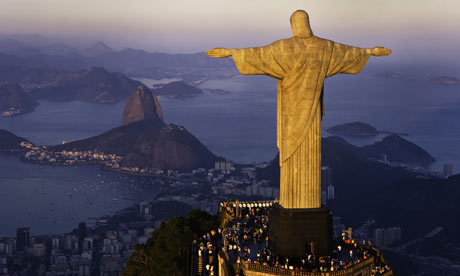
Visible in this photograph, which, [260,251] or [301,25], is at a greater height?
[301,25]

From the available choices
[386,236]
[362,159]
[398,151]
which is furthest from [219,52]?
[398,151]

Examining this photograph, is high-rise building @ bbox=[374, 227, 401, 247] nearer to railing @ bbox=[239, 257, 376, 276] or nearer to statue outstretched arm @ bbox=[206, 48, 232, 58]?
railing @ bbox=[239, 257, 376, 276]

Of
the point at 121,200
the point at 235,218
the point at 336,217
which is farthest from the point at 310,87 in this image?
the point at 121,200

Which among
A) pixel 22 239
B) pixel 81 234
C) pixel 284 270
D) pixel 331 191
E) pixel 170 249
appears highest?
pixel 284 270

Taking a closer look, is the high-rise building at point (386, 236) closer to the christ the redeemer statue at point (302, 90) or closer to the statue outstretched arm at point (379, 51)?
the christ the redeemer statue at point (302, 90)

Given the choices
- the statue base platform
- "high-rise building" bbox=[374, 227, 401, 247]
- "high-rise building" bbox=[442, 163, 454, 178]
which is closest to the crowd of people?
the statue base platform

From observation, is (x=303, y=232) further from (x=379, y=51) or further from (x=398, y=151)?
(x=398, y=151)
